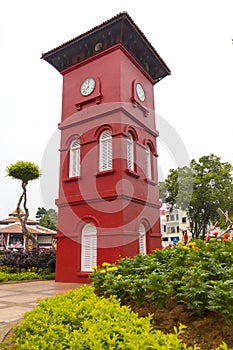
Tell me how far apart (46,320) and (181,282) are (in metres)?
1.75

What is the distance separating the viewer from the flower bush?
10.8 ft

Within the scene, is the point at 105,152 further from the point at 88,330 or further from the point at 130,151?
the point at 88,330

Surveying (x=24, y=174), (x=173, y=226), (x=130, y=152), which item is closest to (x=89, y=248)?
(x=130, y=152)

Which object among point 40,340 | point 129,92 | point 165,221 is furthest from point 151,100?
point 165,221

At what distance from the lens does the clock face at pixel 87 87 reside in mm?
12652

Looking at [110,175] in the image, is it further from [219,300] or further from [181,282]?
[219,300]

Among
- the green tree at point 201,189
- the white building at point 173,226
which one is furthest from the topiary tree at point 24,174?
the white building at point 173,226

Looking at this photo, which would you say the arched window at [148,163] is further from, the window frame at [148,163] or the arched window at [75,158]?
the arched window at [75,158]

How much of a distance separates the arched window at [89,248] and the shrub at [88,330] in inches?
269

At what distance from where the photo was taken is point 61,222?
11742 mm

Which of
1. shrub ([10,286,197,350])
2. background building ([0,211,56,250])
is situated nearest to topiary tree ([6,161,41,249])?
shrub ([10,286,197,350])

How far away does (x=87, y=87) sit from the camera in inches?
506

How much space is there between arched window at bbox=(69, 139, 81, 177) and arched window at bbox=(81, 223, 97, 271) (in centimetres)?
237

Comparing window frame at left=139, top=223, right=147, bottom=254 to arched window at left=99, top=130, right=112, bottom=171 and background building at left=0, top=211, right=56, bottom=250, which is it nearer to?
arched window at left=99, top=130, right=112, bottom=171
